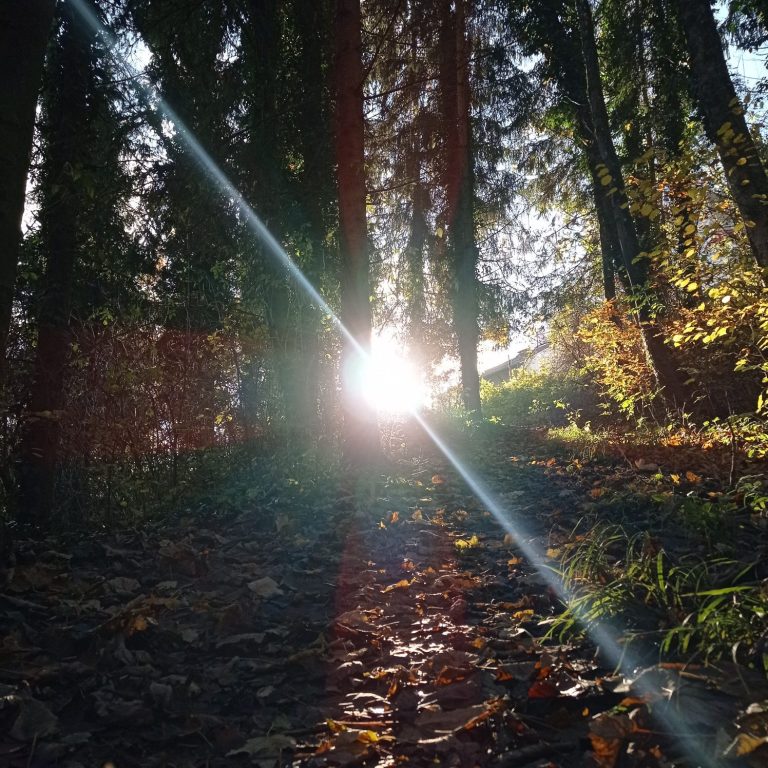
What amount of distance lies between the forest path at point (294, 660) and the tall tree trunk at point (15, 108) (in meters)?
1.46

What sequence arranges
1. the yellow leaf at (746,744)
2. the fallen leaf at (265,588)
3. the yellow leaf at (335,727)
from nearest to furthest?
the yellow leaf at (746,744)
the yellow leaf at (335,727)
the fallen leaf at (265,588)

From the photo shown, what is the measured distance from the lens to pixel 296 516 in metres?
5.11

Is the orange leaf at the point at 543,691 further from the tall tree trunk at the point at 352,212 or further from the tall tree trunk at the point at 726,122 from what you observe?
the tall tree trunk at the point at 352,212

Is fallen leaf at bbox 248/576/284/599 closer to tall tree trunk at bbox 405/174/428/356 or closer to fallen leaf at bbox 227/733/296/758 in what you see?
fallen leaf at bbox 227/733/296/758

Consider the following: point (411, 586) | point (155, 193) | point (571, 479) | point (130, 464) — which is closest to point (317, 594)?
point (411, 586)

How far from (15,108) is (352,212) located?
5.35m

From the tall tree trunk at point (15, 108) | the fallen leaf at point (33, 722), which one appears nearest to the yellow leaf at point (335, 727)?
the fallen leaf at point (33, 722)

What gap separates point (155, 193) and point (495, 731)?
20.5 ft

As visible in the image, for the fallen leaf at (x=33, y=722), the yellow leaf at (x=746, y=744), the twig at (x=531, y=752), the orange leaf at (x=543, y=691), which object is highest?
the fallen leaf at (x=33, y=722)

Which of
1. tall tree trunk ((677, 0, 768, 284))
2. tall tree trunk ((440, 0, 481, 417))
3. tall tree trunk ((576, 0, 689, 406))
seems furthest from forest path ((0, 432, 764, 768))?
tall tree trunk ((440, 0, 481, 417))

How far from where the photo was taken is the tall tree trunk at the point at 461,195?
38.0 ft

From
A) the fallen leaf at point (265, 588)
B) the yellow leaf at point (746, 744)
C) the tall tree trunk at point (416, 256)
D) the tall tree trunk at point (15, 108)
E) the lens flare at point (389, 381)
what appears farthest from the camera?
the tall tree trunk at point (416, 256)

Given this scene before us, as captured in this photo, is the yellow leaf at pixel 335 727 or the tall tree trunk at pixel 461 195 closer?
the yellow leaf at pixel 335 727

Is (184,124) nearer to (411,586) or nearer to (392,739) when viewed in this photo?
(411,586)
